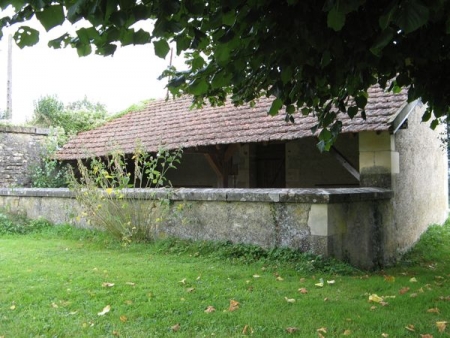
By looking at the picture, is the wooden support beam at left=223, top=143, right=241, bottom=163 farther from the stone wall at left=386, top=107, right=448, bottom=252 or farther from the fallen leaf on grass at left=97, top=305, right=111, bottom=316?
the fallen leaf on grass at left=97, top=305, right=111, bottom=316

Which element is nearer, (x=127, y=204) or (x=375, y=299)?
(x=375, y=299)

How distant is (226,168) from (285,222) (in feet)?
14.2

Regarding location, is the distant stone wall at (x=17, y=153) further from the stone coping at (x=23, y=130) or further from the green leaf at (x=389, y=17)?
the green leaf at (x=389, y=17)

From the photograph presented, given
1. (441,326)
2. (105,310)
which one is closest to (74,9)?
(105,310)

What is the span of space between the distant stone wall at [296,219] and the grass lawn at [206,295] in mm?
243

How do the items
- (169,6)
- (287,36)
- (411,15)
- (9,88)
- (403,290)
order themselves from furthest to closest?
(9,88) < (403,290) < (287,36) < (169,6) < (411,15)

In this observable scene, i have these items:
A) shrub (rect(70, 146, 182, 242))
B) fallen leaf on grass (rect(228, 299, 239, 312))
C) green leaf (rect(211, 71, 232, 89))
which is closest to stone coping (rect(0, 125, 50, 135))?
shrub (rect(70, 146, 182, 242))

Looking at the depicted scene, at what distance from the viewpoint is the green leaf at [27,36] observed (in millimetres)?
2557

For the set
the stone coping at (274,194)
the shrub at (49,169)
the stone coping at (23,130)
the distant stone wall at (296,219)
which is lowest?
the distant stone wall at (296,219)

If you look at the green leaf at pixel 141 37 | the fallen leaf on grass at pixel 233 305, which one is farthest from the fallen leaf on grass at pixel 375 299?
the green leaf at pixel 141 37

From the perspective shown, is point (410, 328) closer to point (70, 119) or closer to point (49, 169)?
point (49, 169)

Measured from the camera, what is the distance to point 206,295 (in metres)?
4.51

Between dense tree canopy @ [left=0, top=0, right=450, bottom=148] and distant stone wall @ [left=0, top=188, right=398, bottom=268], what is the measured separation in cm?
196

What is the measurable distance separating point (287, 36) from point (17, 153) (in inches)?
447
